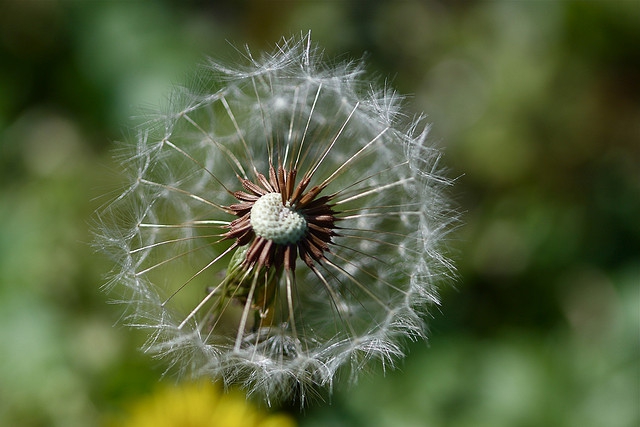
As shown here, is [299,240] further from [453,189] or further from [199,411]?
[453,189]

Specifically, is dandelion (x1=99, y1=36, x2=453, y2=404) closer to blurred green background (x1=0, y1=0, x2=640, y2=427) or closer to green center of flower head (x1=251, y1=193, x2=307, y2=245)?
green center of flower head (x1=251, y1=193, x2=307, y2=245)

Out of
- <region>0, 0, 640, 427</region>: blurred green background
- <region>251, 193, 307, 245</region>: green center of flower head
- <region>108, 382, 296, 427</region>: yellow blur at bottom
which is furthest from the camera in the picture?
<region>0, 0, 640, 427</region>: blurred green background

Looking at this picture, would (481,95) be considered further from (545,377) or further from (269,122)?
(269,122)

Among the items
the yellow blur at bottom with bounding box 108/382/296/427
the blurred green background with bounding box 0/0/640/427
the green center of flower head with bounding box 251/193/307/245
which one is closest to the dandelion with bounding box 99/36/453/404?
the green center of flower head with bounding box 251/193/307/245

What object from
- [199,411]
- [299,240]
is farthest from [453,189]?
[299,240]

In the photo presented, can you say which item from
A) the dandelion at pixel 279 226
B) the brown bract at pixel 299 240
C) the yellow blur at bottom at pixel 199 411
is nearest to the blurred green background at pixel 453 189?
the yellow blur at bottom at pixel 199 411

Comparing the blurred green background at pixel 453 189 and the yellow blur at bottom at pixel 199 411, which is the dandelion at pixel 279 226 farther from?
the blurred green background at pixel 453 189
